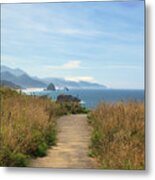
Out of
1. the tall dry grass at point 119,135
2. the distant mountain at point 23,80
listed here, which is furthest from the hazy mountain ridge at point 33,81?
the tall dry grass at point 119,135

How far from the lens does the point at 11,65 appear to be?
286 cm

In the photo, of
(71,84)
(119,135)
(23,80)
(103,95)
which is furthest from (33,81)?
(119,135)

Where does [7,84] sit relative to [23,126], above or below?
above

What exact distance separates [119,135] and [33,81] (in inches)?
21.6

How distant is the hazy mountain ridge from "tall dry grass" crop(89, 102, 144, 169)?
152 millimetres

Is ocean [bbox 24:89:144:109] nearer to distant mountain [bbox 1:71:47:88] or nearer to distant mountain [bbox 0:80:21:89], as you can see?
distant mountain [bbox 1:71:47:88]

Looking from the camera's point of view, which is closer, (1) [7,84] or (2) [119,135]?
(2) [119,135]

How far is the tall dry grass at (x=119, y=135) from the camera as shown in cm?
273

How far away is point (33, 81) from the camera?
2.84 metres

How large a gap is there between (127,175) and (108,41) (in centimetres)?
72

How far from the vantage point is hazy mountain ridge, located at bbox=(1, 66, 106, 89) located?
279 cm

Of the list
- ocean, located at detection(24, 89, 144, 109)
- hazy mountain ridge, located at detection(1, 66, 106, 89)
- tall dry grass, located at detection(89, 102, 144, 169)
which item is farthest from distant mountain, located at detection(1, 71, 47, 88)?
tall dry grass, located at detection(89, 102, 144, 169)

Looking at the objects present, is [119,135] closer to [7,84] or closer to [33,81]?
[33,81]

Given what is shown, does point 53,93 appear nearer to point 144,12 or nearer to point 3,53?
point 3,53
